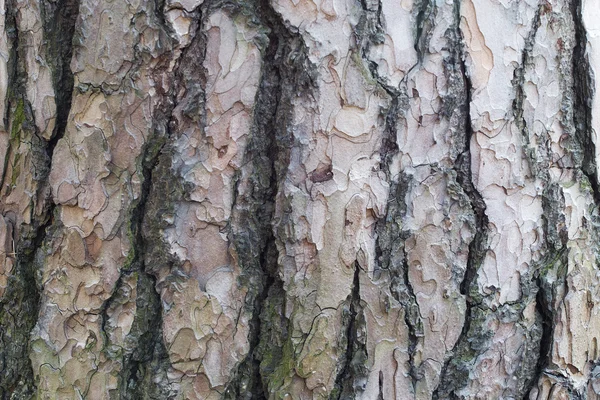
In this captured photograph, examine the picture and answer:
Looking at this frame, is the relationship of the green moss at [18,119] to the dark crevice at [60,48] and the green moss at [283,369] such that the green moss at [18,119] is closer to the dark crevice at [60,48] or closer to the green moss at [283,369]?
the dark crevice at [60,48]

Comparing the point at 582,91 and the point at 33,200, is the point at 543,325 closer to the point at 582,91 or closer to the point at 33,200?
the point at 582,91

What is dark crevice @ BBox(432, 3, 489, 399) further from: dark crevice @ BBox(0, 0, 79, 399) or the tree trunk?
dark crevice @ BBox(0, 0, 79, 399)

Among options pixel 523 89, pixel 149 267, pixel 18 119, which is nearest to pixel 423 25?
pixel 523 89

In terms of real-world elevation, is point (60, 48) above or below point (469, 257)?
above

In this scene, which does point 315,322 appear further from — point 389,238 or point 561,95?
point 561,95

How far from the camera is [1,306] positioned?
3.44 feet

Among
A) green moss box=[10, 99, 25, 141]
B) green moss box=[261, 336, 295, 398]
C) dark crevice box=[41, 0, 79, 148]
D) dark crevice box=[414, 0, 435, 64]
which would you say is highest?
dark crevice box=[414, 0, 435, 64]

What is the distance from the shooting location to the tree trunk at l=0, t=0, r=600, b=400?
3.06 ft

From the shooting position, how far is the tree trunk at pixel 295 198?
0.93 m

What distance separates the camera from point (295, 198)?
0.93 m

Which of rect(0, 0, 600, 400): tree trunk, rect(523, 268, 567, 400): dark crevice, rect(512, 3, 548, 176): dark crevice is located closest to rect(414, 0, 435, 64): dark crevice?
rect(0, 0, 600, 400): tree trunk

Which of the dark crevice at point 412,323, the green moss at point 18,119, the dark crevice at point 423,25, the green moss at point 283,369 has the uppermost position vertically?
Result: the dark crevice at point 423,25

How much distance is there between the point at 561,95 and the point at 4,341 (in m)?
0.98

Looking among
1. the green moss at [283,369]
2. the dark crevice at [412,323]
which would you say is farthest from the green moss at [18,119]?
the dark crevice at [412,323]
